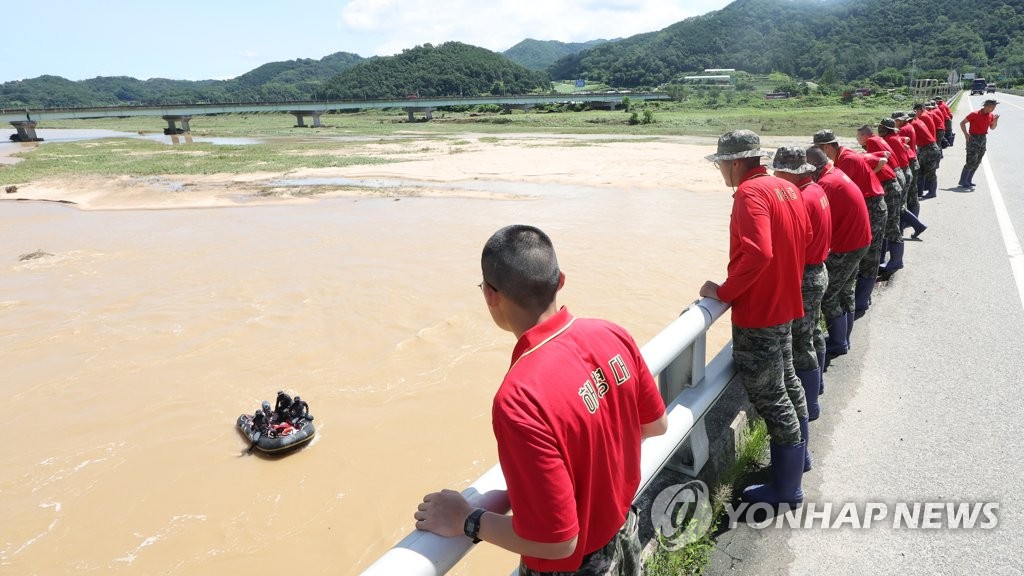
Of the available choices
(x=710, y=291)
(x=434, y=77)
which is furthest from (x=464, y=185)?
(x=434, y=77)

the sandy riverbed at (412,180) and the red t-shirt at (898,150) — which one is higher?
the red t-shirt at (898,150)

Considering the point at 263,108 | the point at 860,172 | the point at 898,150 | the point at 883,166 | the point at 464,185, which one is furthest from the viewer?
the point at 263,108

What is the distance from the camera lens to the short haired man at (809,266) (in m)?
4.00

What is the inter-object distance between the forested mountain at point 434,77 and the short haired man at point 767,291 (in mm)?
162479

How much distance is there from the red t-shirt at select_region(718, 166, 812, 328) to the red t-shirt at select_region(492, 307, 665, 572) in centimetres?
152

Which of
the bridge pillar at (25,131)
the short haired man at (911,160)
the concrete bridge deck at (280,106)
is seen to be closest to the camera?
the short haired man at (911,160)

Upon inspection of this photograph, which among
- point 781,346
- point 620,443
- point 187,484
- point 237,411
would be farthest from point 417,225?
point 620,443

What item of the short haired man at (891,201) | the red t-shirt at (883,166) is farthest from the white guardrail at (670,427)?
the short haired man at (891,201)

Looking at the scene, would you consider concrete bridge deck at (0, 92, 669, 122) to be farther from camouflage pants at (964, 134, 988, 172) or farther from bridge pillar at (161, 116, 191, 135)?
camouflage pants at (964, 134, 988, 172)

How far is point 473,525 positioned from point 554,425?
0.41m

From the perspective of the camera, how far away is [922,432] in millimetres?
4176

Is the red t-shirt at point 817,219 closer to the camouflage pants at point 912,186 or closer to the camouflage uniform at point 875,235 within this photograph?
the camouflage uniform at point 875,235

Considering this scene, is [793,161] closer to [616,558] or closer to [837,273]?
[837,273]

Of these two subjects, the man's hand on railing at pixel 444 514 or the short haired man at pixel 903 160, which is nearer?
the man's hand on railing at pixel 444 514
